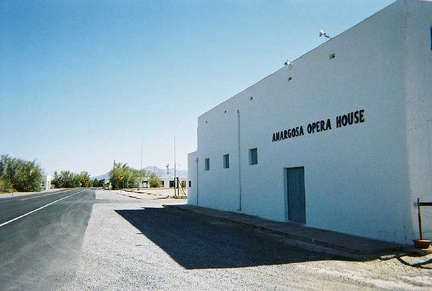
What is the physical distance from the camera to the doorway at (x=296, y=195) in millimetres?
14016

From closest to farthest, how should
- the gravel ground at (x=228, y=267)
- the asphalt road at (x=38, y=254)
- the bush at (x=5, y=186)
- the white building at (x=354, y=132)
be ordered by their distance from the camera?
the gravel ground at (x=228, y=267) → the asphalt road at (x=38, y=254) → the white building at (x=354, y=132) → the bush at (x=5, y=186)

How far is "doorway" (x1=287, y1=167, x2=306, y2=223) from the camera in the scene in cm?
1402

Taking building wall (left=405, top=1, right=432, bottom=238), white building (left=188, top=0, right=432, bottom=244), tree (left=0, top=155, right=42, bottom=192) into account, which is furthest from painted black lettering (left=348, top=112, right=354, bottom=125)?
tree (left=0, top=155, right=42, bottom=192)

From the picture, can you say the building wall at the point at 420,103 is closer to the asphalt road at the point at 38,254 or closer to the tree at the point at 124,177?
the asphalt road at the point at 38,254

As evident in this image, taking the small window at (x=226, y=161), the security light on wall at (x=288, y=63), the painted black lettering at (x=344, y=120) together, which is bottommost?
the small window at (x=226, y=161)

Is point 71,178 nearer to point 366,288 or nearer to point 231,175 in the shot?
point 231,175

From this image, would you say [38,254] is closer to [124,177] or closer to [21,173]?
[21,173]

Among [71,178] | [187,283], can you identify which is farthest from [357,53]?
[71,178]

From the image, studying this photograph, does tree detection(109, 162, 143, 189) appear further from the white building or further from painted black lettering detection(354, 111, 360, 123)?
painted black lettering detection(354, 111, 360, 123)

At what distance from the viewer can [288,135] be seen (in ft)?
48.5

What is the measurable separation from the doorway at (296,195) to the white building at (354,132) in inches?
1.6

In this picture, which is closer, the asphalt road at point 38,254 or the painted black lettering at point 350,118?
the asphalt road at point 38,254

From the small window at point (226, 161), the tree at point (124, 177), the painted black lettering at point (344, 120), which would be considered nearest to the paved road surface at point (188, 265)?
the painted black lettering at point (344, 120)

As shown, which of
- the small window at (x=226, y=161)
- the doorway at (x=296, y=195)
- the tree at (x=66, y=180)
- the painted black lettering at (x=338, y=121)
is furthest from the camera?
the tree at (x=66, y=180)
